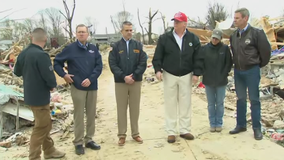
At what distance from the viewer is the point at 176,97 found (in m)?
4.75

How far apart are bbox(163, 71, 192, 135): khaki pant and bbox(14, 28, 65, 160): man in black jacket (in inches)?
73.1

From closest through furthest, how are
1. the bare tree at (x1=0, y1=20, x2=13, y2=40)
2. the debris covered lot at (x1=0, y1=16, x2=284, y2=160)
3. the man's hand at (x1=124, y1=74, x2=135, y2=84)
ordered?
the debris covered lot at (x1=0, y1=16, x2=284, y2=160) < the man's hand at (x1=124, y1=74, x2=135, y2=84) < the bare tree at (x1=0, y1=20, x2=13, y2=40)

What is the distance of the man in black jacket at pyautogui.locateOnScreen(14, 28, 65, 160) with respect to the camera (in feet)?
12.5

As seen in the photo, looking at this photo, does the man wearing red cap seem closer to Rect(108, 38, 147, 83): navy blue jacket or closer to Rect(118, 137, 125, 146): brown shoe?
Rect(108, 38, 147, 83): navy blue jacket

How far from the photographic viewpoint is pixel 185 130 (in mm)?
4840

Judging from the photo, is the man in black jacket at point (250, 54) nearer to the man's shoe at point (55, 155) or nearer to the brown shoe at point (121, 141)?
the brown shoe at point (121, 141)

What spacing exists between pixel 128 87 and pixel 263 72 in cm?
756

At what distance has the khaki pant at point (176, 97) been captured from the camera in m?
4.64

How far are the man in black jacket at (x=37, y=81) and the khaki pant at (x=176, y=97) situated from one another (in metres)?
1.86

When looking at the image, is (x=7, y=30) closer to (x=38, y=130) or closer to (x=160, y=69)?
(x=38, y=130)

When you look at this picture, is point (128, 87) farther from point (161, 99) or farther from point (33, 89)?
point (161, 99)

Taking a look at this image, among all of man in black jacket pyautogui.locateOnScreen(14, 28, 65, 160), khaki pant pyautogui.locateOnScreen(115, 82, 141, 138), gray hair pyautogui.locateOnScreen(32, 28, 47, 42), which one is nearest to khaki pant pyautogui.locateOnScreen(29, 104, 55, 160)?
man in black jacket pyautogui.locateOnScreen(14, 28, 65, 160)

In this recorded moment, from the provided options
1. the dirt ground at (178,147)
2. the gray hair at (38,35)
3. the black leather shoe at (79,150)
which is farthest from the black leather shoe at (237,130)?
the gray hair at (38,35)

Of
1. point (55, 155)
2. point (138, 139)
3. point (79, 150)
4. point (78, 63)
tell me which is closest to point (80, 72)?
point (78, 63)
